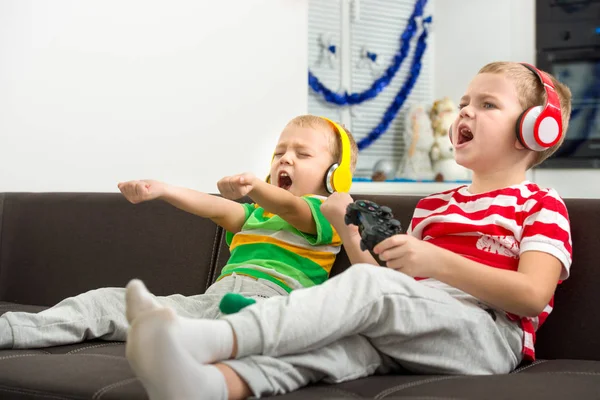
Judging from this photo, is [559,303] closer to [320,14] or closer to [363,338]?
[363,338]

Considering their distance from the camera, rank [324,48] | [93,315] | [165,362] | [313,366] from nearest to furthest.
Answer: [165,362], [313,366], [93,315], [324,48]

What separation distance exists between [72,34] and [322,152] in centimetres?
179

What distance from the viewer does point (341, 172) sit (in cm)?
200

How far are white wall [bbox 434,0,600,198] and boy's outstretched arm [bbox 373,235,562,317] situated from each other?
3.53 metres

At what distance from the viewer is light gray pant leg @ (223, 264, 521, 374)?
1.20m

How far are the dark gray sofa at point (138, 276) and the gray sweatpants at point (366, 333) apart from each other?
3cm

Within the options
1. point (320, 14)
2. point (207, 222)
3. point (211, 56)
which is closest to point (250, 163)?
point (211, 56)

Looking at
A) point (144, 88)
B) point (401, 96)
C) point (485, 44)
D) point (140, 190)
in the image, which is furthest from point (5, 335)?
point (485, 44)

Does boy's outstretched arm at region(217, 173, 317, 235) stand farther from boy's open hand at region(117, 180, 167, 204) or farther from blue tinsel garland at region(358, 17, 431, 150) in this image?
blue tinsel garland at region(358, 17, 431, 150)

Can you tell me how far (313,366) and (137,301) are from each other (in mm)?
297

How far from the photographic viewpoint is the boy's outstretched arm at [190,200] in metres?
1.67

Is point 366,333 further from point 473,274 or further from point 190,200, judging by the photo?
point 190,200

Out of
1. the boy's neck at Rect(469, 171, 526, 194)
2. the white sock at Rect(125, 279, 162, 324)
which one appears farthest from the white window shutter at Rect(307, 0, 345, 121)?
the white sock at Rect(125, 279, 162, 324)

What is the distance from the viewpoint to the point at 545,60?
481 cm
